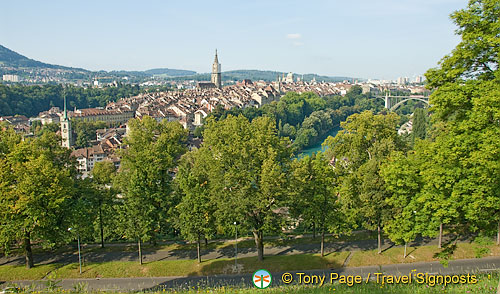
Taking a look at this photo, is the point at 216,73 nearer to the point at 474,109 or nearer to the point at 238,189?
the point at 238,189

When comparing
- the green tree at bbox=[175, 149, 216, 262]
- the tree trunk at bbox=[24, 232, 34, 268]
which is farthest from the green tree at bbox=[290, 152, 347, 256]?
the tree trunk at bbox=[24, 232, 34, 268]

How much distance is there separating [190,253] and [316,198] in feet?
20.2

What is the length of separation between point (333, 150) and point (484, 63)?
10618 mm

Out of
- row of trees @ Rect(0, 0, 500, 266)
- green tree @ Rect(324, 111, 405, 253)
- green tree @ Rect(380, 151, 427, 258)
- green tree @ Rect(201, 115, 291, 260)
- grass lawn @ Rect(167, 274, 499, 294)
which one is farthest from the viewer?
green tree @ Rect(324, 111, 405, 253)

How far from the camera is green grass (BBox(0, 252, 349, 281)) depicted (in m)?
16.1

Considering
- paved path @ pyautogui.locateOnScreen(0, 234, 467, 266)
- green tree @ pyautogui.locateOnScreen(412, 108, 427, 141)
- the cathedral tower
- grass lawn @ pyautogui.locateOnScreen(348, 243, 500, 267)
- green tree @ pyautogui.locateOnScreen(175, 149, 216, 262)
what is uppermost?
the cathedral tower

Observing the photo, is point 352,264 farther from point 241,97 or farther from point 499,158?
point 241,97

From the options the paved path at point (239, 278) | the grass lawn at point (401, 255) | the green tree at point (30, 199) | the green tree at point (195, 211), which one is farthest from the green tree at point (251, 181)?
the green tree at point (30, 199)

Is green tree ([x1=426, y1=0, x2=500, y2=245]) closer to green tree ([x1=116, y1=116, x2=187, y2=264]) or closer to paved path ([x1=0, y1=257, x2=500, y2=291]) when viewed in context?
paved path ([x1=0, y1=257, x2=500, y2=291])

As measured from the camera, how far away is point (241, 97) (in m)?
111

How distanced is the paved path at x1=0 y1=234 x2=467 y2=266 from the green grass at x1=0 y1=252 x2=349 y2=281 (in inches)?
24.1

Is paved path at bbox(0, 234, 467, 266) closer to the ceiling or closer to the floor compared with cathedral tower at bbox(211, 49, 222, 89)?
closer to the floor

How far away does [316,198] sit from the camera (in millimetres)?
16656

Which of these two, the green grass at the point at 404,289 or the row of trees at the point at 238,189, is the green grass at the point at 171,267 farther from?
the green grass at the point at 404,289
